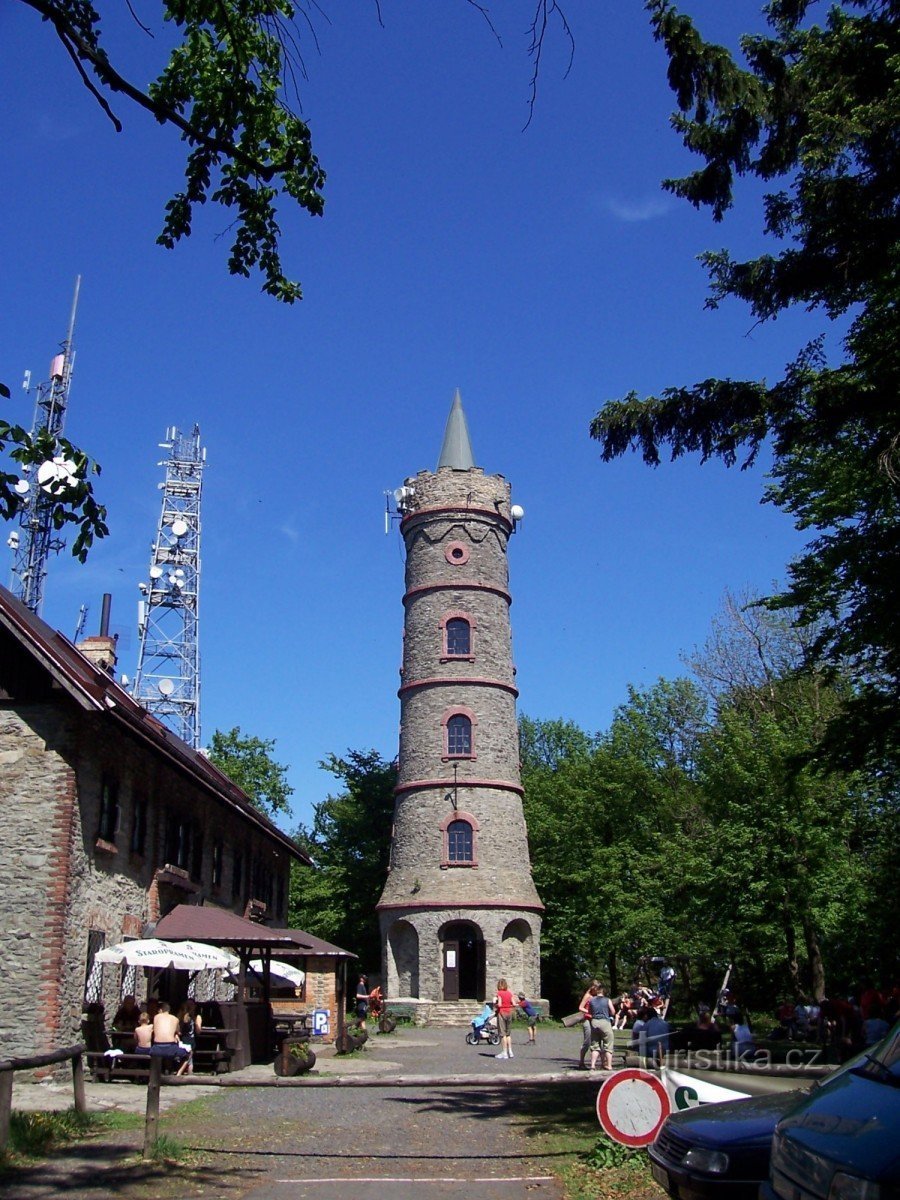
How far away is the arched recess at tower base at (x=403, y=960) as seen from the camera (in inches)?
1406

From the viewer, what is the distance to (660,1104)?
8414 mm

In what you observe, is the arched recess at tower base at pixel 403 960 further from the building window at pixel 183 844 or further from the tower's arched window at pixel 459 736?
the building window at pixel 183 844

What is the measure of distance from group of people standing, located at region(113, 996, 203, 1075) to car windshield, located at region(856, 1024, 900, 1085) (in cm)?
1056

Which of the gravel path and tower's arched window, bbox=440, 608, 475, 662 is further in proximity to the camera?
tower's arched window, bbox=440, 608, 475, 662

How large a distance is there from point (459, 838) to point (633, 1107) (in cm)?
2829

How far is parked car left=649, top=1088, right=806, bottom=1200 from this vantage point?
259 inches

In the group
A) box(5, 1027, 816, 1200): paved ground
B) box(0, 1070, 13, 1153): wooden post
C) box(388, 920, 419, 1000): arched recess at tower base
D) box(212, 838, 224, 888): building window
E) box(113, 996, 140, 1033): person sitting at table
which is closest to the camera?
box(5, 1027, 816, 1200): paved ground

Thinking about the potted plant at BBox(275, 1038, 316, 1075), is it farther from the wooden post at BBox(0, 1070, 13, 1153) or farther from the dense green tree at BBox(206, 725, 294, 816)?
the dense green tree at BBox(206, 725, 294, 816)

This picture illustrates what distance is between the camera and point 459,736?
37.3m

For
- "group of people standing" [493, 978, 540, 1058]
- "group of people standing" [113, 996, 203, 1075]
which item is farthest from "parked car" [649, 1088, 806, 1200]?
"group of people standing" [493, 978, 540, 1058]

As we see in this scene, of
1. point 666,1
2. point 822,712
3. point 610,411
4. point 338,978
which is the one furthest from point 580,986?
point 666,1

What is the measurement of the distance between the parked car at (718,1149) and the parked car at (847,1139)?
1.25m

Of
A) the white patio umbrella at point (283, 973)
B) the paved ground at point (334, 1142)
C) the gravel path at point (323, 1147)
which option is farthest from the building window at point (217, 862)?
the paved ground at point (334, 1142)

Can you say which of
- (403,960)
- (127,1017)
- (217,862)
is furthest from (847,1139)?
(403,960)
